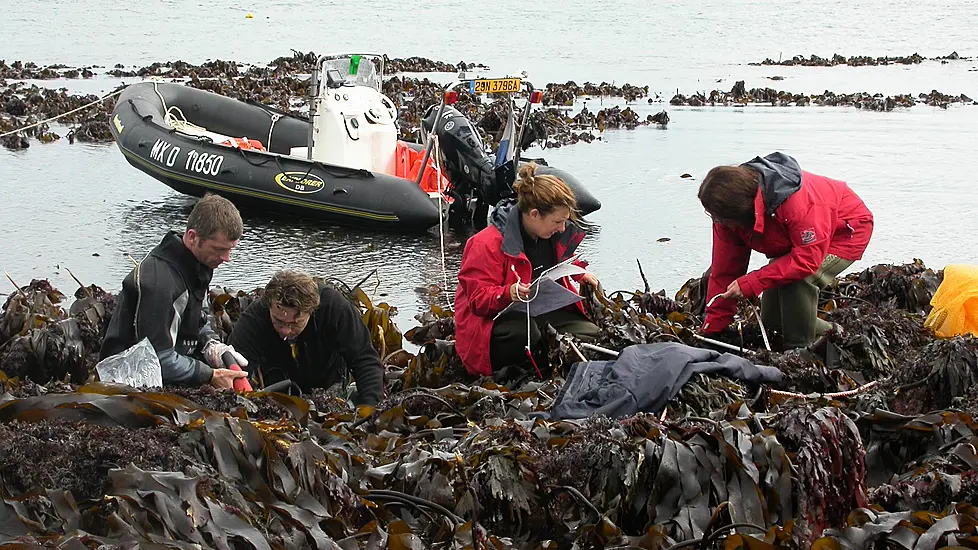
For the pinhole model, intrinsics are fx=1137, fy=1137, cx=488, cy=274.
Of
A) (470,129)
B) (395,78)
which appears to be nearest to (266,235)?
(470,129)

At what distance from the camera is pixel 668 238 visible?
9.61m

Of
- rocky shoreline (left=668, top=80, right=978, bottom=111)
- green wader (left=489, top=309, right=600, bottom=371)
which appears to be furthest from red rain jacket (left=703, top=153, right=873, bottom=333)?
rocky shoreline (left=668, top=80, right=978, bottom=111)

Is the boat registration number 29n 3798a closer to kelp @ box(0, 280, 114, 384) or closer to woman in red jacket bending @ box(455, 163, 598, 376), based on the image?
kelp @ box(0, 280, 114, 384)

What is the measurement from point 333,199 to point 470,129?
4.46 feet

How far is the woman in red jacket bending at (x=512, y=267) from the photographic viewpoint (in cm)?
495

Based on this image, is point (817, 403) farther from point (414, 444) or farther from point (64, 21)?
point (64, 21)

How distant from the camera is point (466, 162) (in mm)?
10008

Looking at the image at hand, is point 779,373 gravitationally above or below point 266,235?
above

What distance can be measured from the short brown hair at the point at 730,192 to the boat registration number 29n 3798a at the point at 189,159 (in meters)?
6.73

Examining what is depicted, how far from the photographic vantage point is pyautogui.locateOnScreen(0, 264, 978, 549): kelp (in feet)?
8.97

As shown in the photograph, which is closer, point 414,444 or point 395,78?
point 414,444

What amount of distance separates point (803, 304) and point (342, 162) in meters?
6.29

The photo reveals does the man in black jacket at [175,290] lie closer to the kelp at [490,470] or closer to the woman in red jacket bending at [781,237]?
the kelp at [490,470]

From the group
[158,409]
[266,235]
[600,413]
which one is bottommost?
[266,235]
